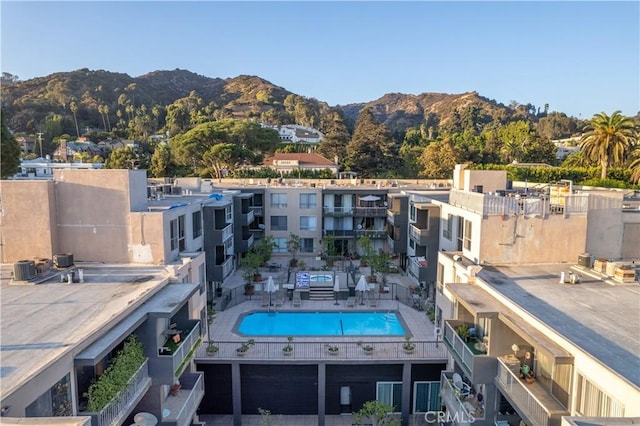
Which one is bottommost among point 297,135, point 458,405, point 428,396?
point 428,396

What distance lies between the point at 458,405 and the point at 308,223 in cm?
2402

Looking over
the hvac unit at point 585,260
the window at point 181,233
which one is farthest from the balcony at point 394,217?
the window at point 181,233

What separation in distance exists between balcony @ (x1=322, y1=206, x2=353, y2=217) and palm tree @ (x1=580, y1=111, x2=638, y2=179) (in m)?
25.6

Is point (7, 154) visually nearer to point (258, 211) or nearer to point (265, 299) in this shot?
point (258, 211)

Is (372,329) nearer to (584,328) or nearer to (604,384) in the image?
(584,328)

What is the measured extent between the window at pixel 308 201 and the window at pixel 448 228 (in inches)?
594

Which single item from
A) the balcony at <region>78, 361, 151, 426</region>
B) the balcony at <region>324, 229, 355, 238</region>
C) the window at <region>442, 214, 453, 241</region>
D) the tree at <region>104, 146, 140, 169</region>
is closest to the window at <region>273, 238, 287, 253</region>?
the balcony at <region>324, 229, 355, 238</region>

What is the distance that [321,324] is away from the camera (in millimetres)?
22969

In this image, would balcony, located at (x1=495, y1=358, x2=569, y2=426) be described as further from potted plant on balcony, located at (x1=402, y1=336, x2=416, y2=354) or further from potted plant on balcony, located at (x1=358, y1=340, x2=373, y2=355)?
potted plant on balcony, located at (x1=358, y1=340, x2=373, y2=355)

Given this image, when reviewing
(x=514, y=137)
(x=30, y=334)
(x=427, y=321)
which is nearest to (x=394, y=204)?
(x=427, y=321)

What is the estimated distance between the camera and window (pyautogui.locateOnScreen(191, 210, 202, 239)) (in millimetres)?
21984

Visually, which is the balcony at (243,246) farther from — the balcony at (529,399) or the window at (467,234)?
the balcony at (529,399)

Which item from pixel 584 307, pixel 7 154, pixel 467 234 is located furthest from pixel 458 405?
pixel 7 154

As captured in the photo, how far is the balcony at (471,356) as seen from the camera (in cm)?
1212
